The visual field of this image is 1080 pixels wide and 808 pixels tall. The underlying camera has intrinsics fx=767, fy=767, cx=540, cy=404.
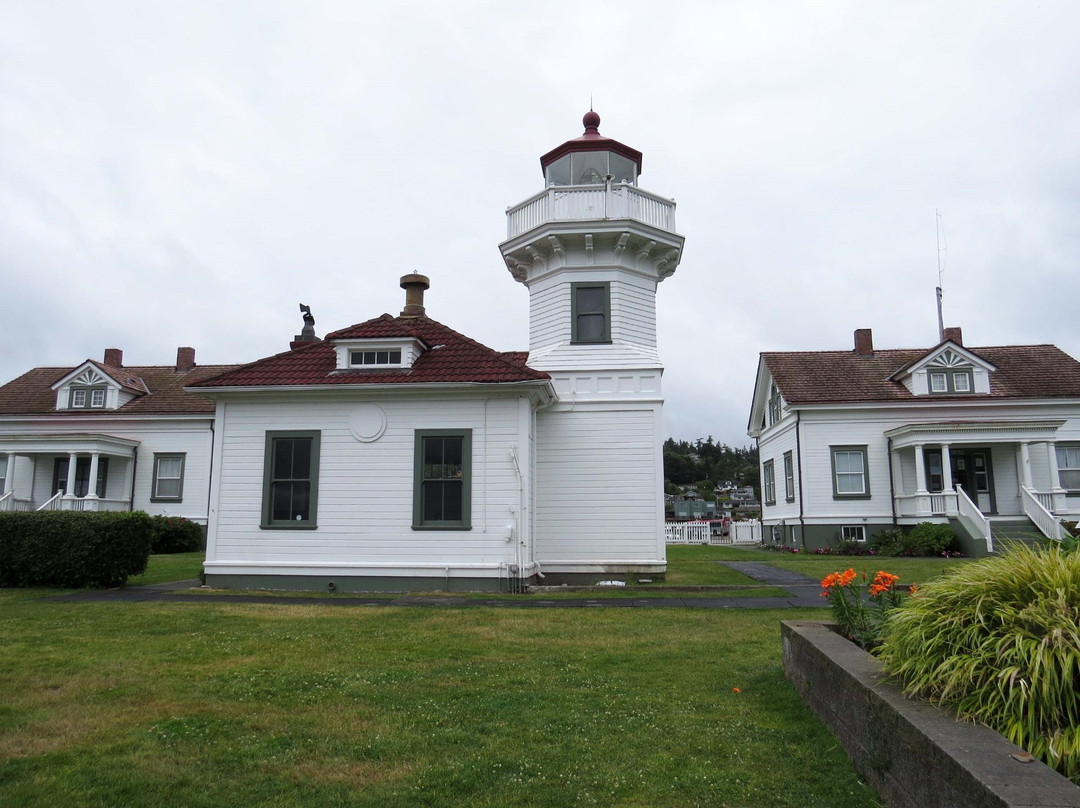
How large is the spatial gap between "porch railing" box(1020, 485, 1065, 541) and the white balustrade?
16.3m

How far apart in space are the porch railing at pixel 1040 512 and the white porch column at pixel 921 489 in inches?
122

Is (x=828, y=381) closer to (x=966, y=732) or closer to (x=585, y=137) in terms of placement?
(x=585, y=137)

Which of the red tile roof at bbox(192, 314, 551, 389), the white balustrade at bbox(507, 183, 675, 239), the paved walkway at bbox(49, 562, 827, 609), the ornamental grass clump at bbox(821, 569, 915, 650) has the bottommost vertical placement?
the paved walkway at bbox(49, 562, 827, 609)

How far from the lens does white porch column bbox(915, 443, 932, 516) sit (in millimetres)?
25188

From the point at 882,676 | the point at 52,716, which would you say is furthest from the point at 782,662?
the point at 52,716

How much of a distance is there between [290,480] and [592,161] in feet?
34.0

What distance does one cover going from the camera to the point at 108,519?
14.3 m

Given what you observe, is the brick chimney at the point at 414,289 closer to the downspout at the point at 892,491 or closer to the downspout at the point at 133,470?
the downspout at the point at 892,491

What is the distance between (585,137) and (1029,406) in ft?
63.1

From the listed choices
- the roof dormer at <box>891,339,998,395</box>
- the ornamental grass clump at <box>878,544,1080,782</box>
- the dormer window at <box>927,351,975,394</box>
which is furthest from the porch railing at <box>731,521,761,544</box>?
the ornamental grass clump at <box>878,544,1080,782</box>

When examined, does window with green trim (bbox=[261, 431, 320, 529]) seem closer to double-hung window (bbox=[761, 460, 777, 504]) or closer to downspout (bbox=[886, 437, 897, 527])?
downspout (bbox=[886, 437, 897, 527])

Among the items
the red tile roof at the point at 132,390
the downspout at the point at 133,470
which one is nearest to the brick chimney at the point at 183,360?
the red tile roof at the point at 132,390

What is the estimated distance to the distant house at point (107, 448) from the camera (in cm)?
3014

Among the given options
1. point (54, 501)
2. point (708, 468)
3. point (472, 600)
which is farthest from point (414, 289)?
point (708, 468)
